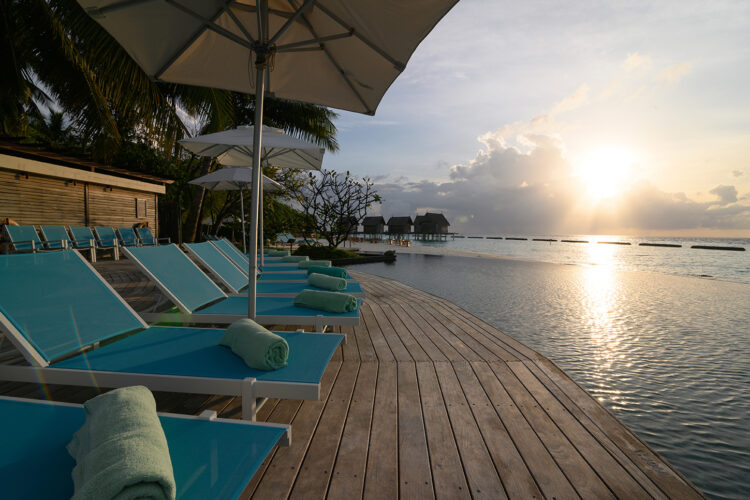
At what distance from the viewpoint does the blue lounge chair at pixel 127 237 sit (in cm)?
1086

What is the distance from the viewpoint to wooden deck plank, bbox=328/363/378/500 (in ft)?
5.32

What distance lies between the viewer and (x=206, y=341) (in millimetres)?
2438

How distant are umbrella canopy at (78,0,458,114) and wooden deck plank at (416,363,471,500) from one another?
250 centimetres

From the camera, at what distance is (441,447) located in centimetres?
196

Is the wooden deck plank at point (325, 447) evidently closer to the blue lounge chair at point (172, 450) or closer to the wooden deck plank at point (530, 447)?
the blue lounge chair at point (172, 450)

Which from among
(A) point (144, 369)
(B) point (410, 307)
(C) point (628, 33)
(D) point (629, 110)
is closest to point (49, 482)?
(A) point (144, 369)

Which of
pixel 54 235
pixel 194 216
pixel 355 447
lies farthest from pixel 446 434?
pixel 194 216

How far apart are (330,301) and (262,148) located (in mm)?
3006

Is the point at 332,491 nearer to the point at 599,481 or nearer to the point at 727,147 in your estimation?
the point at 599,481

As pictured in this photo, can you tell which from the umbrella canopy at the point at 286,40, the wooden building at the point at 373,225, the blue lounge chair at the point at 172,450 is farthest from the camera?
the wooden building at the point at 373,225

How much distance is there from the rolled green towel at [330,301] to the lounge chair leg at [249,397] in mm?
1548

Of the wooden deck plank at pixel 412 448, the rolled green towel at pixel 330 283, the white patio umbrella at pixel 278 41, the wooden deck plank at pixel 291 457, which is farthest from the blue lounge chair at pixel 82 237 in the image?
the wooden deck plank at pixel 412 448

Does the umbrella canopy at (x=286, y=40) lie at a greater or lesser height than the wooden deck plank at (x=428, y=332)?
greater

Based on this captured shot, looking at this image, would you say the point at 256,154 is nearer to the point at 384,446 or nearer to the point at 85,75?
the point at 384,446
